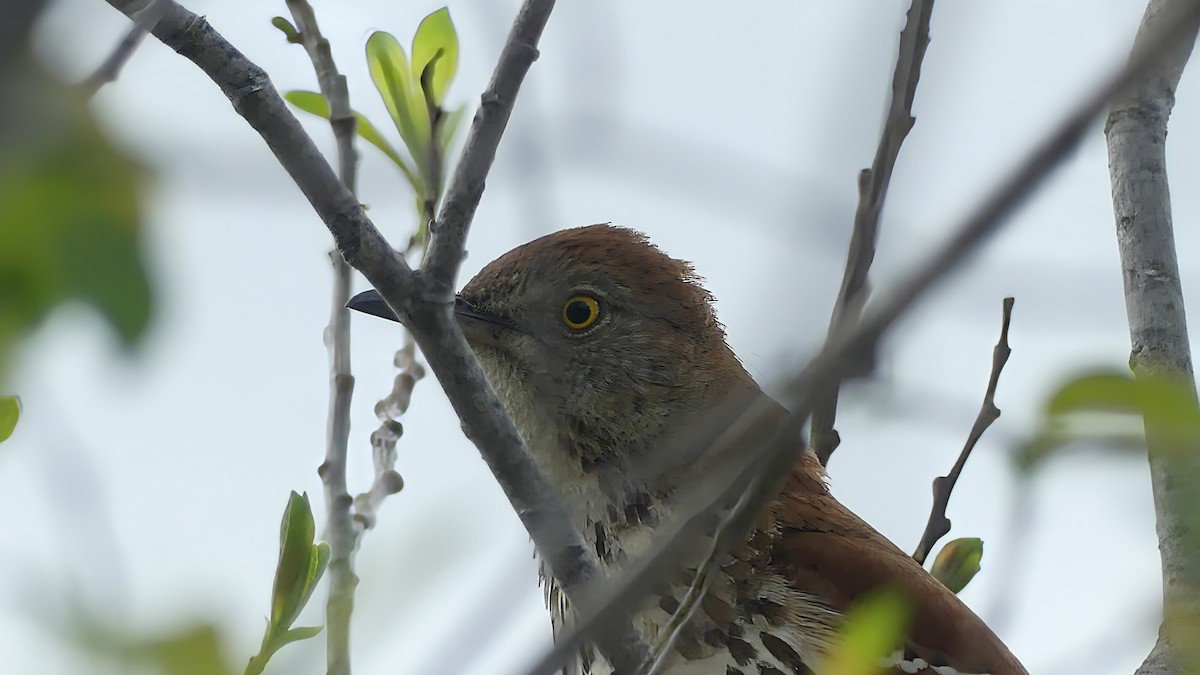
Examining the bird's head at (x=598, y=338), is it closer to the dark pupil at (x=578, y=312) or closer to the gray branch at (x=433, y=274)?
the dark pupil at (x=578, y=312)

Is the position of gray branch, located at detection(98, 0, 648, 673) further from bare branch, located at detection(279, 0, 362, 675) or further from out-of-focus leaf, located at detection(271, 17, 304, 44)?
out-of-focus leaf, located at detection(271, 17, 304, 44)

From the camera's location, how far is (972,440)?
3318mm

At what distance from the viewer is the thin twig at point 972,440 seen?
128 inches

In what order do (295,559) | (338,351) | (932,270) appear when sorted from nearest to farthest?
(932,270)
(295,559)
(338,351)

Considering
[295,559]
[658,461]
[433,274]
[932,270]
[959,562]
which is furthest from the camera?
[658,461]

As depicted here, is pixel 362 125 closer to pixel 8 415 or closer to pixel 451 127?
pixel 451 127

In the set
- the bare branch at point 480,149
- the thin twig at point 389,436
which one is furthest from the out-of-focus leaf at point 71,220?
the thin twig at point 389,436

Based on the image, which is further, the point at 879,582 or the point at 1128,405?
the point at 879,582

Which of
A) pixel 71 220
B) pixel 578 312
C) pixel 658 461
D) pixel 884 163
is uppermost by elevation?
pixel 578 312

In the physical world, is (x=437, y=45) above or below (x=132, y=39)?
above

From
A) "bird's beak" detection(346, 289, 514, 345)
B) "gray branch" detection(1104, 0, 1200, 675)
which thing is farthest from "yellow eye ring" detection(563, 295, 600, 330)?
"gray branch" detection(1104, 0, 1200, 675)

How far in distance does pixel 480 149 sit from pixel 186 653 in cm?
96

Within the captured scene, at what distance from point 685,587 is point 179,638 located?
1903 millimetres

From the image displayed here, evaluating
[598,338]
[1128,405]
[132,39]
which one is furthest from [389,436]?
[1128,405]
